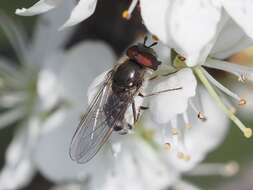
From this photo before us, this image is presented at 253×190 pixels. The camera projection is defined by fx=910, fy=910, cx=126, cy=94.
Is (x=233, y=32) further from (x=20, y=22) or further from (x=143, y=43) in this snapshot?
(x=20, y=22)

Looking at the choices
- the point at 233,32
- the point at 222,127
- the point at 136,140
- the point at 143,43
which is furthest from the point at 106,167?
the point at 233,32

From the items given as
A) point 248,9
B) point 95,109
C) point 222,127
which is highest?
point 248,9

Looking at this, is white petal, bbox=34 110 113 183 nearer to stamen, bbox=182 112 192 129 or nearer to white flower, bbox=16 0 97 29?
stamen, bbox=182 112 192 129

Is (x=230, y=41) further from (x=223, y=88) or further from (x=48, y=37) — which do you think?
(x=48, y=37)

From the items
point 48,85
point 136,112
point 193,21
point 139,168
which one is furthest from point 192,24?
point 139,168

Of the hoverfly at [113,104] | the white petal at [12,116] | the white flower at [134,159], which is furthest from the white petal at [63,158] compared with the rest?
the hoverfly at [113,104]

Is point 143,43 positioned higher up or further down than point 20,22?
higher up

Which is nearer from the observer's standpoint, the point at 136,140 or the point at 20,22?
the point at 136,140
